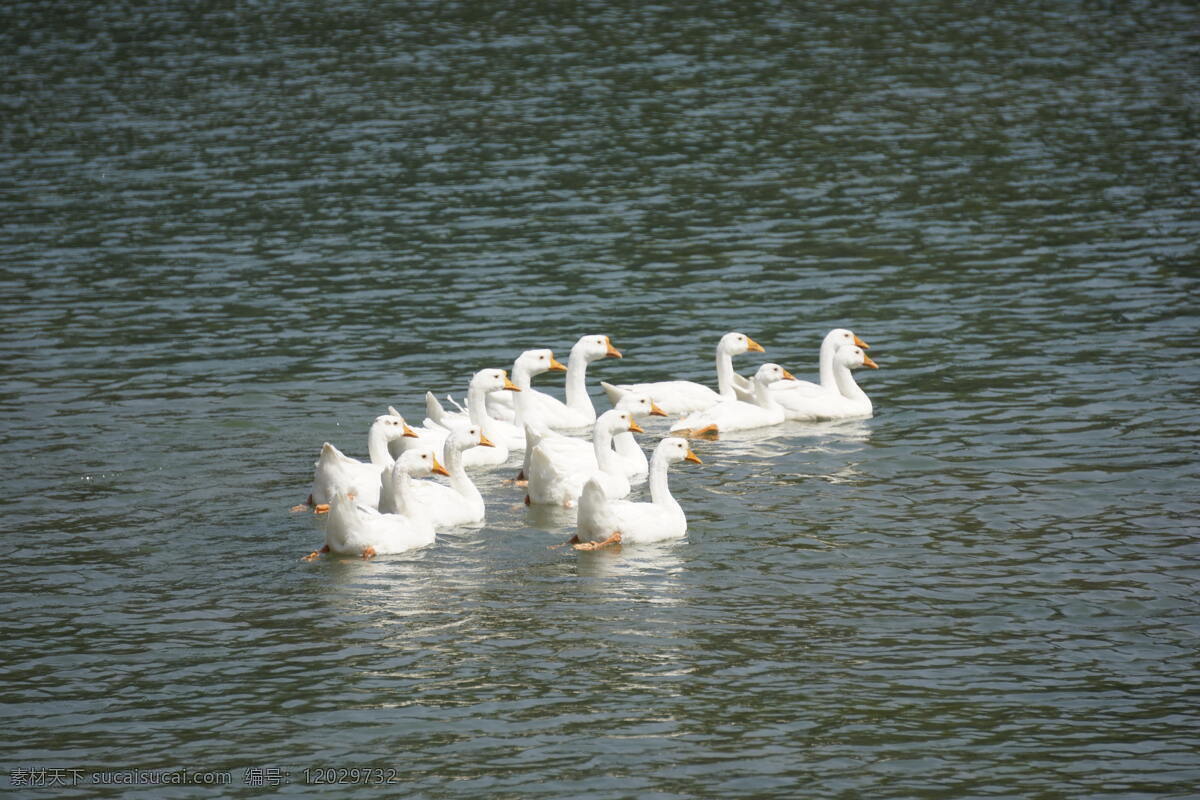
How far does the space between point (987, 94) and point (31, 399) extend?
91.2 ft

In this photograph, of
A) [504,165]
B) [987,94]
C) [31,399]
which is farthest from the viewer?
[987,94]

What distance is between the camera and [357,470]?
62.0ft

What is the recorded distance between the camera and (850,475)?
2020cm

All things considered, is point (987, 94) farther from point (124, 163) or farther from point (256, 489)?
point (256, 489)

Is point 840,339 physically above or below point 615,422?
above

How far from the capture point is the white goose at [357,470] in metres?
18.7

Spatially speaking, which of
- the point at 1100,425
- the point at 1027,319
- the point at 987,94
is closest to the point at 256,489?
the point at 1100,425

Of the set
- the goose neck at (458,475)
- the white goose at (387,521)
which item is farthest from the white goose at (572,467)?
the white goose at (387,521)

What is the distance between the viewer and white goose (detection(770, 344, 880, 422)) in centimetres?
2286

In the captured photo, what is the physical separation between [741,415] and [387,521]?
6.35 meters

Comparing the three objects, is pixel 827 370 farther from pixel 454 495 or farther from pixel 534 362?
pixel 454 495

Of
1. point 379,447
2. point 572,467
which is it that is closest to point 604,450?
point 572,467

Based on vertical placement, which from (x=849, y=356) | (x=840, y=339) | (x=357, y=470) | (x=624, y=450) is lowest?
(x=624, y=450)

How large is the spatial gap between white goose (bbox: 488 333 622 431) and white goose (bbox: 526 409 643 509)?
2635mm
